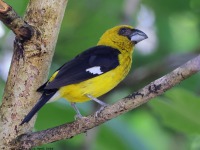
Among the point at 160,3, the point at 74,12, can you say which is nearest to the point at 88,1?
the point at 74,12

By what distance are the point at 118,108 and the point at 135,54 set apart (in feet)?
8.64

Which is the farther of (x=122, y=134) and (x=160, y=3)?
(x=160, y=3)

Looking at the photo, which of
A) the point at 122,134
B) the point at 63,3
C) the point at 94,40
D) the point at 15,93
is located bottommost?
the point at 122,134

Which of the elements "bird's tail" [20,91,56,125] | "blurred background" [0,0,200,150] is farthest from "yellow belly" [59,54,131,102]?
"blurred background" [0,0,200,150]

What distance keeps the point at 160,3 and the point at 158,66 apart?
2.66 feet

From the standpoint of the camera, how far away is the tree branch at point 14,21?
2.90 m

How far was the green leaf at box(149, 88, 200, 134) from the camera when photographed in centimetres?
308

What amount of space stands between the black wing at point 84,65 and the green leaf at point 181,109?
1.94 ft

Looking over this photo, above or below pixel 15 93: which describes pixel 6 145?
below

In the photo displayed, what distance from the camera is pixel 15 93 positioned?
3062 mm

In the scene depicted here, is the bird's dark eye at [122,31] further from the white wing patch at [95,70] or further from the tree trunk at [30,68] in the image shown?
the tree trunk at [30,68]

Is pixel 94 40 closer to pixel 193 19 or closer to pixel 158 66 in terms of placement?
pixel 158 66

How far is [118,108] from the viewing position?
2773 millimetres

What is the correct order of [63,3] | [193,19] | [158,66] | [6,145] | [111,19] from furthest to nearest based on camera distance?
[193,19]
[111,19]
[158,66]
[63,3]
[6,145]
